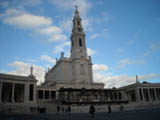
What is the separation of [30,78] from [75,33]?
30.7 m

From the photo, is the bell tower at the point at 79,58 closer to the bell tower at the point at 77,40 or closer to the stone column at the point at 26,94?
the bell tower at the point at 77,40

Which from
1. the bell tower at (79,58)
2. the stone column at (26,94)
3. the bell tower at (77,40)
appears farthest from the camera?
the bell tower at (77,40)

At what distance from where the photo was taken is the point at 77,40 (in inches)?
2793

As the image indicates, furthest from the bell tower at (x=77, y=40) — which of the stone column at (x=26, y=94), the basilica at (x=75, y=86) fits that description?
the stone column at (x=26, y=94)

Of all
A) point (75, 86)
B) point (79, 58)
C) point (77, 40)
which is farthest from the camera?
point (77, 40)

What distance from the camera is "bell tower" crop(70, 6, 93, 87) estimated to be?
6562cm

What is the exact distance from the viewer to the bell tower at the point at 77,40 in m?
69.3

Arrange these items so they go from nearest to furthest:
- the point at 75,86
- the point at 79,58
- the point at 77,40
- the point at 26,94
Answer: the point at 26,94
the point at 75,86
the point at 79,58
the point at 77,40

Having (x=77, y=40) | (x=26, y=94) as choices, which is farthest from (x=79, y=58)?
(x=26, y=94)

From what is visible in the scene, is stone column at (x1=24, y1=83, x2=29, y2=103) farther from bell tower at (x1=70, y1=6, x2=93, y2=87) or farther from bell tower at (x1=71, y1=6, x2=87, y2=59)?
bell tower at (x1=71, y1=6, x2=87, y2=59)

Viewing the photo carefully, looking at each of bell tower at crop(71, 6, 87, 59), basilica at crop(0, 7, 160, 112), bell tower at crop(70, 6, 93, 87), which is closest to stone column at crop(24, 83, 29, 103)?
basilica at crop(0, 7, 160, 112)

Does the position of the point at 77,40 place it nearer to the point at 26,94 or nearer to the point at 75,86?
Result: the point at 75,86

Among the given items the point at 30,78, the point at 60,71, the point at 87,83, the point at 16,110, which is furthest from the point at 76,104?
the point at 60,71

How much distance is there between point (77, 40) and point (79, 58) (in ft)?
27.9
